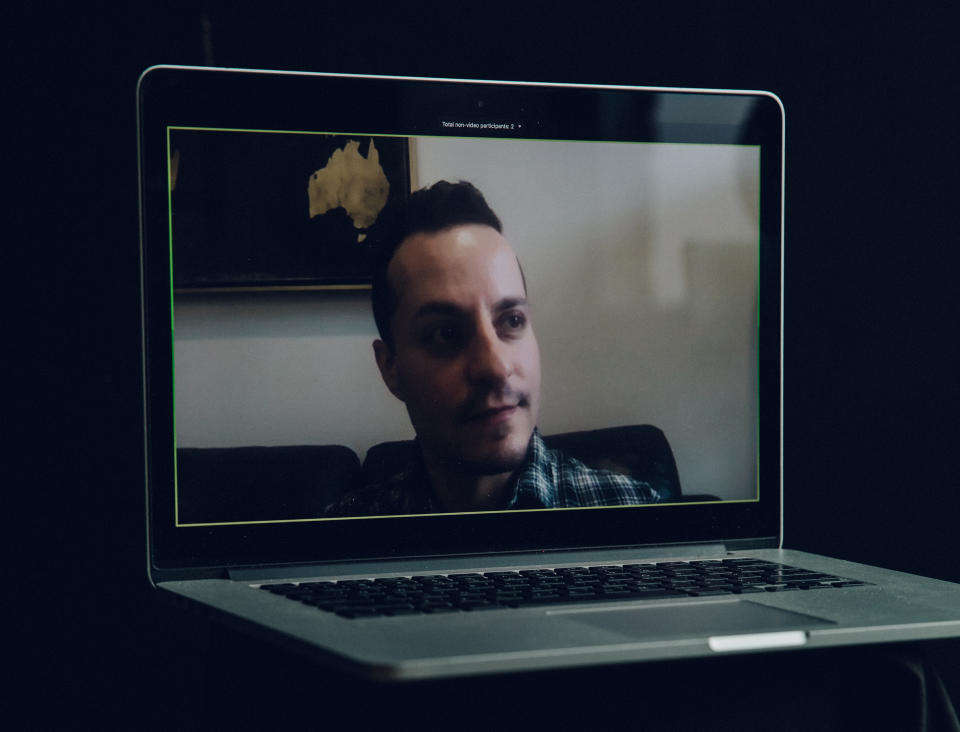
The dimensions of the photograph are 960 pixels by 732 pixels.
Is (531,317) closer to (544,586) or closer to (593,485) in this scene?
(593,485)

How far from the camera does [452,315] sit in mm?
1200

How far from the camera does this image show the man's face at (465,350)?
119 centimetres

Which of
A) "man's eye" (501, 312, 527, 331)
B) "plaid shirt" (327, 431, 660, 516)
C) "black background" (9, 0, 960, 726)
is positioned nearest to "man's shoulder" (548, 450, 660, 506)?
"plaid shirt" (327, 431, 660, 516)

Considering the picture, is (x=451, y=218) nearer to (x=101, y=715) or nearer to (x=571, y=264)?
(x=571, y=264)

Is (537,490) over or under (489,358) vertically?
under

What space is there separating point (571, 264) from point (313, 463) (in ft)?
1.10

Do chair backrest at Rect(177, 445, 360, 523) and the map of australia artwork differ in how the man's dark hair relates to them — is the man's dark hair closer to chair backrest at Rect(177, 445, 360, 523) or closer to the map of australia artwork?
the map of australia artwork

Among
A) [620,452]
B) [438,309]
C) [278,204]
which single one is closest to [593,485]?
[620,452]

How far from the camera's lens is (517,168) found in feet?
4.02

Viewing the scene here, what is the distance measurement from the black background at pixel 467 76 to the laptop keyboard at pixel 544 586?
354 mm

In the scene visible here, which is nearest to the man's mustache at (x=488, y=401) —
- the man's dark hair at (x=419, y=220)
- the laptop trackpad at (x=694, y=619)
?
the man's dark hair at (x=419, y=220)

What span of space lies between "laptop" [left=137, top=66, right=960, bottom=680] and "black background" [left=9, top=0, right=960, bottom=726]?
0.22 m

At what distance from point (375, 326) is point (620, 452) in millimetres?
294

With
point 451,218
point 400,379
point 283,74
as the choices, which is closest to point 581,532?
point 400,379
